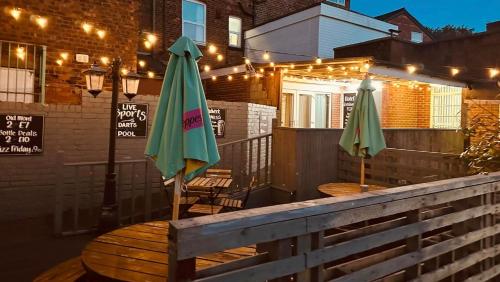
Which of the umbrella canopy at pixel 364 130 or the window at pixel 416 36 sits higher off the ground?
the window at pixel 416 36

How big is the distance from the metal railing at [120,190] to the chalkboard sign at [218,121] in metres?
0.43

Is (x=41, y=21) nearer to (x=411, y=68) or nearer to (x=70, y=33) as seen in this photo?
(x=70, y=33)

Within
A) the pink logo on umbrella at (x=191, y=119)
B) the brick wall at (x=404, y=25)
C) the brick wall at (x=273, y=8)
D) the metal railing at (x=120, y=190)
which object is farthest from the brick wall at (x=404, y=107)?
the pink logo on umbrella at (x=191, y=119)

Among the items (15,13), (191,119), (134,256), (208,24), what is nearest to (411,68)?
(208,24)

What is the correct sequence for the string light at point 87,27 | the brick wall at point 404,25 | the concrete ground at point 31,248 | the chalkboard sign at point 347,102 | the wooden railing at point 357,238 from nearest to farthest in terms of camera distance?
the wooden railing at point 357,238, the concrete ground at point 31,248, the string light at point 87,27, the chalkboard sign at point 347,102, the brick wall at point 404,25

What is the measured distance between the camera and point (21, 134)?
22.7 feet

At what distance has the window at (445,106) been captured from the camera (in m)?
15.1

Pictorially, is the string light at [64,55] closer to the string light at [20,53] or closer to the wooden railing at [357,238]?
the string light at [20,53]

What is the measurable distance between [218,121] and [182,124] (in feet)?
20.1

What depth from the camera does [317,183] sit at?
8.34 metres

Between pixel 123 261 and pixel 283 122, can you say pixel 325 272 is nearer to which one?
pixel 123 261

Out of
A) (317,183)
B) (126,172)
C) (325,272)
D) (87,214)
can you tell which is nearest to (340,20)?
(317,183)

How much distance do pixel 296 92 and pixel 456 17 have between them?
193950 millimetres

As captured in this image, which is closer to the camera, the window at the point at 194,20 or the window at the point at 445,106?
the window at the point at 445,106
